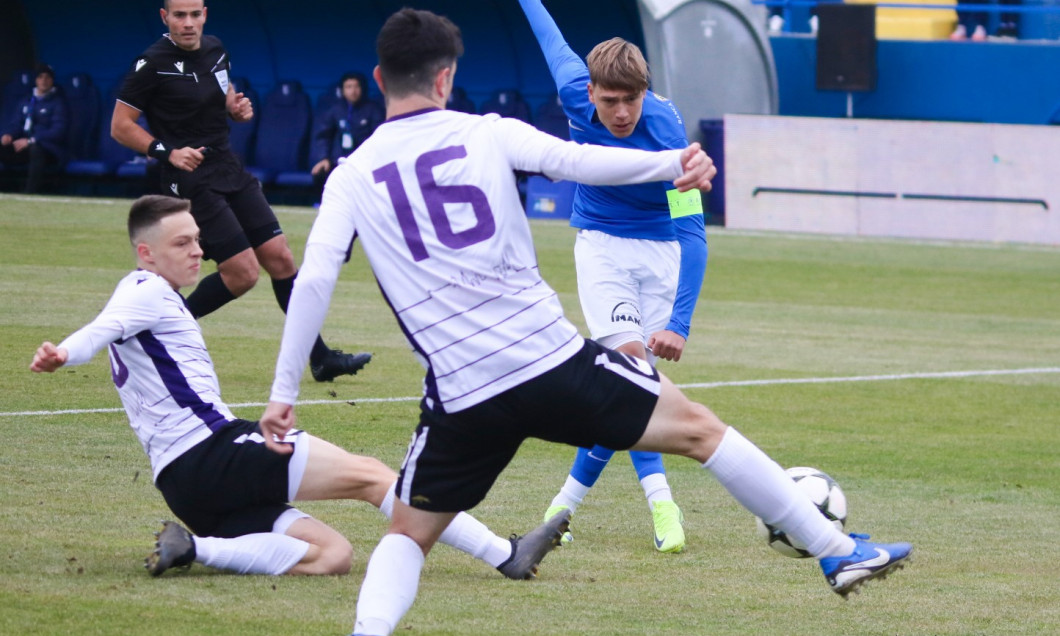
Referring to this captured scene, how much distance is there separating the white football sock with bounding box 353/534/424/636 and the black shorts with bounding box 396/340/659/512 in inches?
5.2

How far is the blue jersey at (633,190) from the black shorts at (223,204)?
11.5 feet

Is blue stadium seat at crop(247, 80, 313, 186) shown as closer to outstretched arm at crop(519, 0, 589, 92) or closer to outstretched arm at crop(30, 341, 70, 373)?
outstretched arm at crop(519, 0, 589, 92)

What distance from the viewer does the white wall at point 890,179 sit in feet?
77.3

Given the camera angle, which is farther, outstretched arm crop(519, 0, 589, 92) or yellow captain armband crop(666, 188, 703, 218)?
outstretched arm crop(519, 0, 589, 92)

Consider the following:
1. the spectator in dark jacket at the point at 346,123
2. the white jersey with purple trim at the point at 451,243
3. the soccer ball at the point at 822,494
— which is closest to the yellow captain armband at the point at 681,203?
the soccer ball at the point at 822,494

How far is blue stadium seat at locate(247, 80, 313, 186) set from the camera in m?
25.5

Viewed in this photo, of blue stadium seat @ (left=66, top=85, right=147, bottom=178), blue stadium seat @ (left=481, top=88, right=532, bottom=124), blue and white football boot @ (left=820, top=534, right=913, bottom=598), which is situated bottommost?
blue stadium seat @ (left=66, top=85, right=147, bottom=178)

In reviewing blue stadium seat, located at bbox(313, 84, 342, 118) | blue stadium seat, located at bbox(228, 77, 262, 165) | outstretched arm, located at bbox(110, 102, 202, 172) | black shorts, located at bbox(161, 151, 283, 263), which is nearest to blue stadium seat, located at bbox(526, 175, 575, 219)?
blue stadium seat, located at bbox(313, 84, 342, 118)

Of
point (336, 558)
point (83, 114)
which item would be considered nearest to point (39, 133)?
point (83, 114)

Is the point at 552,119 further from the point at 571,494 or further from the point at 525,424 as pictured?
the point at 525,424

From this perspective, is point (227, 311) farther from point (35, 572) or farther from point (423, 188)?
point (423, 188)

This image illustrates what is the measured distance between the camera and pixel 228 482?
213 inches

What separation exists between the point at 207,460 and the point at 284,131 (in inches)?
818

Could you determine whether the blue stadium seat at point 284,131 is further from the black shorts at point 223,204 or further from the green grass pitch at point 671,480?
the black shorts at point 223,204
